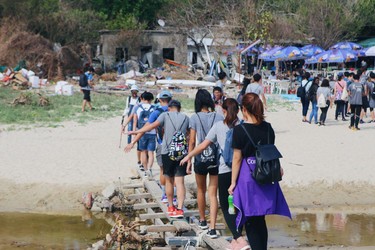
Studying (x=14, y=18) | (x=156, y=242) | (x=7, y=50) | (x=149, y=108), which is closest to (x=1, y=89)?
(x=7, y=50)

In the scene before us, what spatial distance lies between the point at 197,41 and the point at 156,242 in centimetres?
3513

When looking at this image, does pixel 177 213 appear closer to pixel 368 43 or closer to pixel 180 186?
pixel 180 186

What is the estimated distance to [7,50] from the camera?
34000 mm

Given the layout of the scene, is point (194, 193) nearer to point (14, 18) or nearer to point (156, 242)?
point (156, 242)

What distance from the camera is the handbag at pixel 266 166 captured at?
18.9 ft

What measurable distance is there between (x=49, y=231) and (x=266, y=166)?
519 cm

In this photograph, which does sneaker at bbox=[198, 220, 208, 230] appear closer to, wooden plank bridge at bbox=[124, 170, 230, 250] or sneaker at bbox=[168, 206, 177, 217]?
wooden plank bridge at bbox=[124, 170, 230, 250]

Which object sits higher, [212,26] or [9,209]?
[212,26]

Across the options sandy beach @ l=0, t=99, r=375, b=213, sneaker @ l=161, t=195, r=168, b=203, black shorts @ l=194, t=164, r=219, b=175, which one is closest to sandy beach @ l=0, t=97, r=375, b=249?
sandy beach @ l=0, t=99, r=375, b=213

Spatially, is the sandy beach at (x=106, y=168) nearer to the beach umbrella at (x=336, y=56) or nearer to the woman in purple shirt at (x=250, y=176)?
the woman in purple shirt at (x=250, y=176)

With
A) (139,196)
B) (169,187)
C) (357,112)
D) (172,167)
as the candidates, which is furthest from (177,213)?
(357,112)

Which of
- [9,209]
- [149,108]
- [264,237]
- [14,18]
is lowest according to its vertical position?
[9,209]

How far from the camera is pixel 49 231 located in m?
10.0

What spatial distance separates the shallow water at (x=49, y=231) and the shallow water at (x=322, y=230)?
8.45 feet
